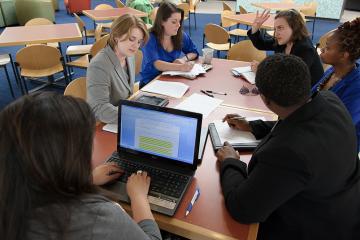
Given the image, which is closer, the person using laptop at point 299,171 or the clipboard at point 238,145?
the person using laptop at point 299,171

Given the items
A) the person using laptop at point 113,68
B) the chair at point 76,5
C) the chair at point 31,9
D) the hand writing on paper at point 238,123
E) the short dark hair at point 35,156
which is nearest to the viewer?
the short dark hair at point 35,156

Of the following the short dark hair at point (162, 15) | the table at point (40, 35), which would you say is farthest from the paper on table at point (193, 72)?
the table at point (40, 35)

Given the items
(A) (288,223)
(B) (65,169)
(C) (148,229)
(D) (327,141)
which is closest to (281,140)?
(D) (327,141)

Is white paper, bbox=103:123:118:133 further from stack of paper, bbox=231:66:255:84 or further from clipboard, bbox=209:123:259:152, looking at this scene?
stack of paper, bbox=231:66:255:84

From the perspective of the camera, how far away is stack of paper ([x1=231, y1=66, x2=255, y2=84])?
2.32 metres

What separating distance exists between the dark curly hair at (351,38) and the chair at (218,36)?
2.52 metres

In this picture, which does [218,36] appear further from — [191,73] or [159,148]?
[159,148]

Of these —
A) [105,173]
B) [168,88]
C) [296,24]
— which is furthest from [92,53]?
[105,173]

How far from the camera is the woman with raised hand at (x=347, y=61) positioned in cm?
173

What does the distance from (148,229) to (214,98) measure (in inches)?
47.7

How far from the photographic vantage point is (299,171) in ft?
2.97

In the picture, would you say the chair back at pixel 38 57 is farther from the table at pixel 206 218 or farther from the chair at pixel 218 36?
the table at pixel 206 218

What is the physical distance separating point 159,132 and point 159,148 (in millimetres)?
76

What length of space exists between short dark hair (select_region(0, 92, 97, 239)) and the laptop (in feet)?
1.56
